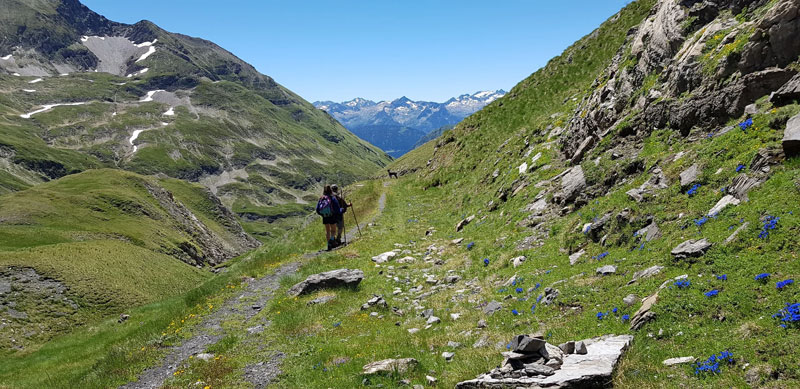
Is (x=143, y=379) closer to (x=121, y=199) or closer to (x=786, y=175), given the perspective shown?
(x=786, y=175)

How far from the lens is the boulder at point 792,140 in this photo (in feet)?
36.6

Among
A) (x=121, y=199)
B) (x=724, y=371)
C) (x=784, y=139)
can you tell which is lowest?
(x=724, y=371)

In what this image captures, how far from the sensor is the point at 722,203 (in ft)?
39.5

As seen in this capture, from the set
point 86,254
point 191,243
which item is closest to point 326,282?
point 86,254

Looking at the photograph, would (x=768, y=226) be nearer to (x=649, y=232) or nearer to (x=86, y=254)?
(x=649, y=232)

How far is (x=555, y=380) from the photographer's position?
7578 millimetres

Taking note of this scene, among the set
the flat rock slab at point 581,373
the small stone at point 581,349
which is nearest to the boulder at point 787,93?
the flat rock slab at point 581,373

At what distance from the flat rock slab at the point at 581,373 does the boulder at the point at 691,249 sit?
3646 mm

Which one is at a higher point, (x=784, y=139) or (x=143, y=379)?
(x=784, y=139)

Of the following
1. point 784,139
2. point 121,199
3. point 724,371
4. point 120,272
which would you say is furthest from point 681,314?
point 121,199

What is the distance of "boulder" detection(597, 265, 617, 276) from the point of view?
12.8m

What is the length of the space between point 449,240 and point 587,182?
381 inches

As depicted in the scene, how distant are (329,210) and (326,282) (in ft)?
27.2

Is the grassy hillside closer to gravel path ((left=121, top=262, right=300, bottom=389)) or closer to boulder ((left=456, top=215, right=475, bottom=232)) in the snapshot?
gravel path ((left=121, top=262, right=300, bottom=389))
